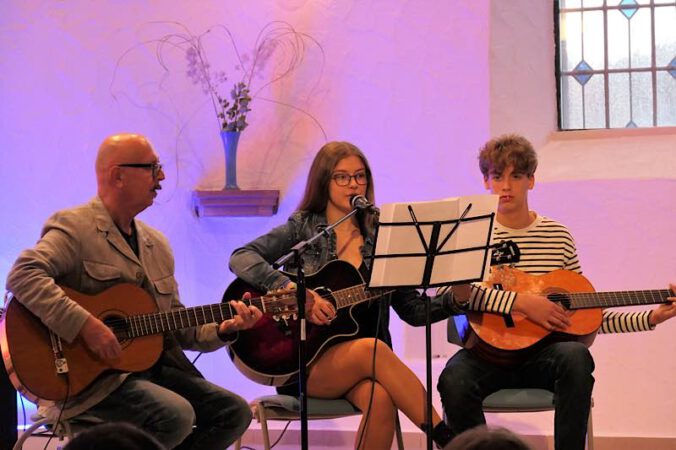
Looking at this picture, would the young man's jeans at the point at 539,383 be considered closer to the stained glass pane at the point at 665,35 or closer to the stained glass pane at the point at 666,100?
the stained glass pane at the point at 666,100

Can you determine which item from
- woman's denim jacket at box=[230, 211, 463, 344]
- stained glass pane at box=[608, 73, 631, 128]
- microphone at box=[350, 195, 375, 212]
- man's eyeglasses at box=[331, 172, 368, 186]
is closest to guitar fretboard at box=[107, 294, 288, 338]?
woman's denim jacket at box=[230, 211, 463, 344]

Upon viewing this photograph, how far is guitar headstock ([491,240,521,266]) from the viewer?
380 centimetres

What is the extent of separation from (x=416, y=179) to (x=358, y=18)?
3.19ft

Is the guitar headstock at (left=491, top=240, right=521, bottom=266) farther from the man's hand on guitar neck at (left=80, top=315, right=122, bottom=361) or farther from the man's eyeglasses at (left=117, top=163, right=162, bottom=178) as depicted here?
the man's hand on guitar neck at (left=80, top=315, right=122, bottom=361)

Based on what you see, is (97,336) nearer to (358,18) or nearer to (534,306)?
(534,306)

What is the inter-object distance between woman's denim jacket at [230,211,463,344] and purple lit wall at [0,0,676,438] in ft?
4.11

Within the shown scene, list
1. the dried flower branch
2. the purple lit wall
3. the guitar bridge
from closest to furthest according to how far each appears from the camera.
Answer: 1. the guitar bridge
2. the purple lit wall
3. the dried flower branch

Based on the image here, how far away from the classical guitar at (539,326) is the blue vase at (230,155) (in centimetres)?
192

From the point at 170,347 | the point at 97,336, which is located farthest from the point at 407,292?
the point at 97,336

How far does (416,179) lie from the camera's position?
5328mm

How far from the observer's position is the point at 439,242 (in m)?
3.29

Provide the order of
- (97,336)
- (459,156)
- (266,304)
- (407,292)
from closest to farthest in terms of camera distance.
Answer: (97,336)
(266,304)
(407,292)
(459,156)

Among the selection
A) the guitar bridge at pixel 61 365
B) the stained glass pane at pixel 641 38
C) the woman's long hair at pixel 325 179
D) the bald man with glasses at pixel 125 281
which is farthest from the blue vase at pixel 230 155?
the stained glass pane at pixel 641 38

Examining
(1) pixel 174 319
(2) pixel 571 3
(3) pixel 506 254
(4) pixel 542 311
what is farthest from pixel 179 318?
(2) pixel 571 3
